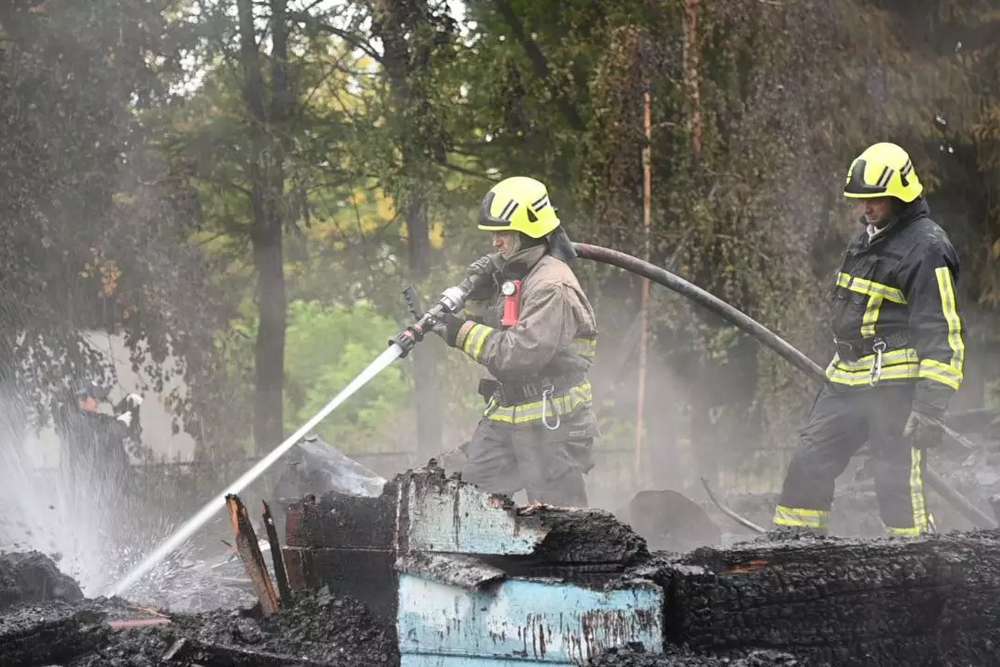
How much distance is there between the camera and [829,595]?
4215mm

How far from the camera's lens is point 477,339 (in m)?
6.02

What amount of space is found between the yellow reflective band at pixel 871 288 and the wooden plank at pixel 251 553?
3.02 meters

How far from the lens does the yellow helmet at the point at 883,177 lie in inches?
226

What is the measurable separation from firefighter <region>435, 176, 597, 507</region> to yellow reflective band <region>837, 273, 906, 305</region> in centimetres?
126

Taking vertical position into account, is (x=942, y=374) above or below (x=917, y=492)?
above

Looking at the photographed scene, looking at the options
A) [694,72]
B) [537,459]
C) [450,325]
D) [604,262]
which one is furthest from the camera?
[694,72]

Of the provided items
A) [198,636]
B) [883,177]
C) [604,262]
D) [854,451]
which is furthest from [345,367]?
[198,636]

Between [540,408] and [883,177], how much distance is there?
198cm

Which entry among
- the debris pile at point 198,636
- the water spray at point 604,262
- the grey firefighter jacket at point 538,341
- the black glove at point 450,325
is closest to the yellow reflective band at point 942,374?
the water spray at point 604,262

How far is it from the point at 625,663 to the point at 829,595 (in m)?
0.82

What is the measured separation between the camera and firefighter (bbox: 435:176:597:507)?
604 centimetres

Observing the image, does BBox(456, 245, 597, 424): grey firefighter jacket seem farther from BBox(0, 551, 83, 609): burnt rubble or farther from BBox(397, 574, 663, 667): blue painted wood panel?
BBox(0, 551, 83, 609): burnt rubble

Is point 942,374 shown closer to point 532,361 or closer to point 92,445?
point 532,361

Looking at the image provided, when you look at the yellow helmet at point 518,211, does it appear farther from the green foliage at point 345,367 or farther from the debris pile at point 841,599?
the green foliage at point 345,367
